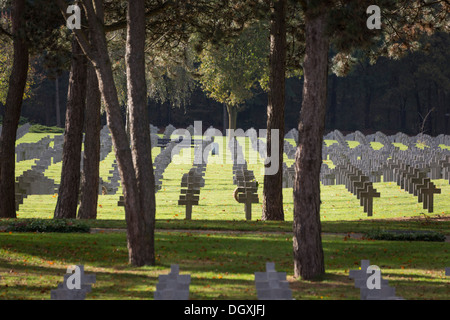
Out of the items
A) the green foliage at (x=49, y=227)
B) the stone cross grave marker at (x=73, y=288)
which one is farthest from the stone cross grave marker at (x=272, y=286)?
the green foliage at (x=49, y=227)

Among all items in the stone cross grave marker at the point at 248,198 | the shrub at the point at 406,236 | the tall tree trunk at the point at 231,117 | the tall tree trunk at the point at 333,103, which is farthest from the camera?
the tall tree trunk at the point at 333,103

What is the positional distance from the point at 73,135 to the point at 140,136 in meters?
7.01

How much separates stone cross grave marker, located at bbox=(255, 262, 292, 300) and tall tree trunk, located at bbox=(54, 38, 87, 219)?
1128cm

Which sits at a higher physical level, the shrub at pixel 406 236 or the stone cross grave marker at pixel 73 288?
the stone cross grave marker at pixel 73 288

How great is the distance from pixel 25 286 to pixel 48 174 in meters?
24.6

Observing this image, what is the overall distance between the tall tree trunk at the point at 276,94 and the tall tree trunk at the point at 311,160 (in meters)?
8.11

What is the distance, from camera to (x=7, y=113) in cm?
1952

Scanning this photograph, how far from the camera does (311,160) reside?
35.0ft

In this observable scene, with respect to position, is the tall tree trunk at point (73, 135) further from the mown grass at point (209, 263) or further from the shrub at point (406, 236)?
the shrub at point (406, 236)

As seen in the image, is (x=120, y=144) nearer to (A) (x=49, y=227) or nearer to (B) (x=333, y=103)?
(A) (x=49, y=227)

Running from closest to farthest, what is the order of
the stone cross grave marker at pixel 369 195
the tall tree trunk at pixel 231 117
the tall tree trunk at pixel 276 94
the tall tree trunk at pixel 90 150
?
the tall tree trunk at pixel 90 150 < the tall tree trunk at pixel 276 94 < the stone cross grave marker at pixel 369 195 < the tall tree trunk at pixel 231 117

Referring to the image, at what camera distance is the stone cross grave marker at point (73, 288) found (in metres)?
7.44

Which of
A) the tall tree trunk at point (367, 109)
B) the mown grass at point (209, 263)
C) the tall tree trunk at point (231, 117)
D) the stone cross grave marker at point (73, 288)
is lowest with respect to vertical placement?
the mown grass at point (209, 263)
